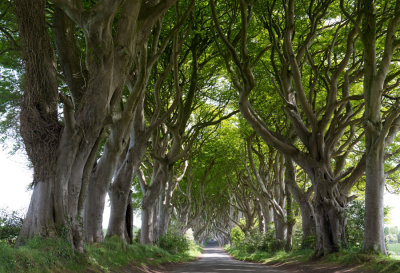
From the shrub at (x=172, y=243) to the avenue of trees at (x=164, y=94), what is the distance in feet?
1.53

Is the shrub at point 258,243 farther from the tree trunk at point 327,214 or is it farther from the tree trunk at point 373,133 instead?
the tree trunk at point 373,133

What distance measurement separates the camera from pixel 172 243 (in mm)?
21750

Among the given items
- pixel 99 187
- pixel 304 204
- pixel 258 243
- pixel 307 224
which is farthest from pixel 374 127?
pixel 258 243

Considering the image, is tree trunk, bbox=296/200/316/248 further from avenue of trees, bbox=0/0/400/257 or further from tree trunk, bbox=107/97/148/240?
tree trunk, bbox=107/97/148/240

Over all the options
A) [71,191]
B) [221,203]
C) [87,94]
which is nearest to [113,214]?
[71,191]

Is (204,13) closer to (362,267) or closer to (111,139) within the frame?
(111,139)

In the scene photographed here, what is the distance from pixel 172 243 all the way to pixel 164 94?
966cm

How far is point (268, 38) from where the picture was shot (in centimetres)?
1466

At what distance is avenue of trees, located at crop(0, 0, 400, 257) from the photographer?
7203 mm

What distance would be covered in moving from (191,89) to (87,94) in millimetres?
7469

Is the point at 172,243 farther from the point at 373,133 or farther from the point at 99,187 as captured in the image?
the point at 373,133

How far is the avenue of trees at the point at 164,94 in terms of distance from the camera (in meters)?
7.20

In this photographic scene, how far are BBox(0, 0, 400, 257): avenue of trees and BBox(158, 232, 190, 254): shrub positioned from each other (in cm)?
47

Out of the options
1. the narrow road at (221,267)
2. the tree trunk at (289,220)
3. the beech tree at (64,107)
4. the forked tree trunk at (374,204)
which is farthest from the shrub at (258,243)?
the beech tree at (64,107)
